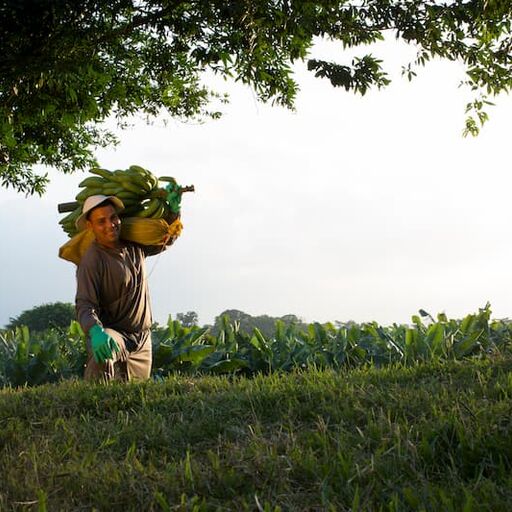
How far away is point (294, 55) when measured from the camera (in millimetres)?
8992

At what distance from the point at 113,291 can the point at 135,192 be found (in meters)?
0.96

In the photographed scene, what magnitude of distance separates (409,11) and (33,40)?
4.37 metres

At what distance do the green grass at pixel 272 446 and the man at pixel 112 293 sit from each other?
0.73m

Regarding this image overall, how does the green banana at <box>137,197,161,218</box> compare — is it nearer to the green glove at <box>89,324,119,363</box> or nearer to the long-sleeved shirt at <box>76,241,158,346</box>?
the long-sleeved shirt at <box>76,241,158,346</box>

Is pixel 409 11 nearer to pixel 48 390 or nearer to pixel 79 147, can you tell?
pixel 48 390

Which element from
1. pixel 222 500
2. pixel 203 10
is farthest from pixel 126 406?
pixel 203 10

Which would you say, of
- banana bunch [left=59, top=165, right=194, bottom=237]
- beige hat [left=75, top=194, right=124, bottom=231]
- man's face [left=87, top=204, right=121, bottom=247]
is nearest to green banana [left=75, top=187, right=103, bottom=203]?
banana bunch [left=59, top=165, right=194, bottom=237]

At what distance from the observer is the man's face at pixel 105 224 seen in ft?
19.4

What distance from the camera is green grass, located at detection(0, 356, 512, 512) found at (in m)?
3.14

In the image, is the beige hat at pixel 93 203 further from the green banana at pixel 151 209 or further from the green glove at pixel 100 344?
the green glove at pixel 100 344

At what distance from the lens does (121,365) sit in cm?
609

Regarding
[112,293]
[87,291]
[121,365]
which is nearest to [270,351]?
[121,365]

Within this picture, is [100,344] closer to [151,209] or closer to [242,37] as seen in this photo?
[151,209]

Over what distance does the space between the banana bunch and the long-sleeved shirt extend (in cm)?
39
